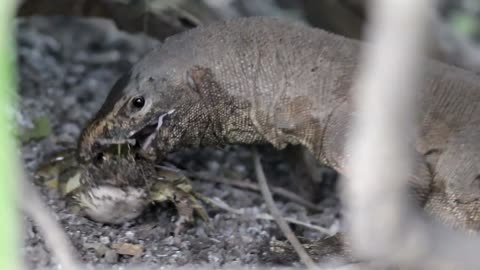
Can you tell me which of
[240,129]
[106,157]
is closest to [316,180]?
[240,129]

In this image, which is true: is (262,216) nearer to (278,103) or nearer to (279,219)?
(279,219)

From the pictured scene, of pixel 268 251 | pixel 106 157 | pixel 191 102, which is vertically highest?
pixel 191 102

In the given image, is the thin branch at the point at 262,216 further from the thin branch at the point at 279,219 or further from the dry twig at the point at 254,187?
the dry twig at the point at 254,187

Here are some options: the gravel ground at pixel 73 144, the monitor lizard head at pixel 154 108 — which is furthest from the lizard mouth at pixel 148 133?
the gravel ground at pixel 73 144

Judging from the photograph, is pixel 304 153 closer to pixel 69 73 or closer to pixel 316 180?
pixel 316 180

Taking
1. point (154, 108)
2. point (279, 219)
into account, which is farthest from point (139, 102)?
point (279, 219)

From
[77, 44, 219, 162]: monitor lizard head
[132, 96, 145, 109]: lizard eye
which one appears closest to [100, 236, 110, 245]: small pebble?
[77, 44, 219, 162]: monitor lizard head

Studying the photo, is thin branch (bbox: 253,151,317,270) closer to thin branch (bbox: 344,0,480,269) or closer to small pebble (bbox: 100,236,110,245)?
small pebble (bbox: 100,236,110,245)
